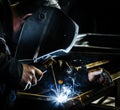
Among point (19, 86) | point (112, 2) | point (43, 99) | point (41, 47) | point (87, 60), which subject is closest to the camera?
point (19, 86)

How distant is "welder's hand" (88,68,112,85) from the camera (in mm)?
2729

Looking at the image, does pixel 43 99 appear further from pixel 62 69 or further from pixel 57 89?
pixel 62 69

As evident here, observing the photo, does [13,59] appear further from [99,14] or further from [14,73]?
[99,14]

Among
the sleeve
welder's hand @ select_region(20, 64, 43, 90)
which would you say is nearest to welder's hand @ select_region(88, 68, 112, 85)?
welder's hand @ select_region(20, 64, 43, 90)

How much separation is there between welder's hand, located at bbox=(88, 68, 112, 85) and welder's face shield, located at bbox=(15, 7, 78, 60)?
418 millimetres

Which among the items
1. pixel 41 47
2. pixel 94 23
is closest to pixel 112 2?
pixel 94 23

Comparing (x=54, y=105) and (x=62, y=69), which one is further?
(x=62, y=69)

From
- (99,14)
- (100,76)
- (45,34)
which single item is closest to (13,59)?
(45,34)

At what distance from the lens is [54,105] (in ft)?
7.51

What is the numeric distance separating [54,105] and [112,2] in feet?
25.2

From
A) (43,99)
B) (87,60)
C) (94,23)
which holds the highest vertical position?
(43,99)

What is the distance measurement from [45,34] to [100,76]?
2.27 ft

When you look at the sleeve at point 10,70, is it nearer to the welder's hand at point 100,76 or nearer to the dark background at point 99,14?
the welder's hand at point 100,76

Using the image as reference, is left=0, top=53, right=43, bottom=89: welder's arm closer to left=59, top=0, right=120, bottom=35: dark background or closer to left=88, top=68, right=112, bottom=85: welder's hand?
left=88, top=68, right=112, bottom=85: welder's hand
